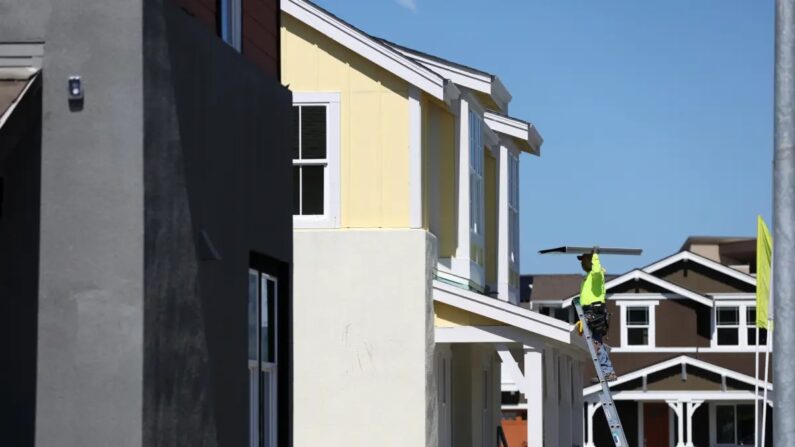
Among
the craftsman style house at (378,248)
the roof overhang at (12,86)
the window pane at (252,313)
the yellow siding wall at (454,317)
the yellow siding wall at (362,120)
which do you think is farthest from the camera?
the yellow siding wall at (454,317)

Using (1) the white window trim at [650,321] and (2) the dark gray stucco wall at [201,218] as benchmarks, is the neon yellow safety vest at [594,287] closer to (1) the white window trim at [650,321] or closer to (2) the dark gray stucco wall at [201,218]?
(2) the dark gray stucco wall at [201,218]

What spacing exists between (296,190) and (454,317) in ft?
9.39

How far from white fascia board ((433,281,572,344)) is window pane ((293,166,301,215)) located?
85.3 inches

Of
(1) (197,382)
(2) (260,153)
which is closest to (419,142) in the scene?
(2) (260,153)

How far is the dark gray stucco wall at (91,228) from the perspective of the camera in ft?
29.5

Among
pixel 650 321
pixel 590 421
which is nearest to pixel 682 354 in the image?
pixel 650 321

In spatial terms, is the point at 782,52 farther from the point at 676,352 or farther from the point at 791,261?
the point at 676,352

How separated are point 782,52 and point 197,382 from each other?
4.17 metres

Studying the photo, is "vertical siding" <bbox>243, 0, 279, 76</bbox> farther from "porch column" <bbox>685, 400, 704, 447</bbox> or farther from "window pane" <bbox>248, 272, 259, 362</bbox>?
"porch column" <bbox>685, 400, 704, 447</bbox>

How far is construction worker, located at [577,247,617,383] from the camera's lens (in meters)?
23.8

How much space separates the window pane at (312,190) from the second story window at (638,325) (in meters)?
35.1

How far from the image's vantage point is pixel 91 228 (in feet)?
29.9

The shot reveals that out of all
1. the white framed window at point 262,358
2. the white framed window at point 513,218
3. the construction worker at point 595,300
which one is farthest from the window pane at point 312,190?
the white framed window at point 262,358

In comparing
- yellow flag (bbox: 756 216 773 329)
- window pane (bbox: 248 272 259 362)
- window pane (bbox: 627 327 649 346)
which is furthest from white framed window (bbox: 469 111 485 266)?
window pane (bbox: 627 327 649 346)
